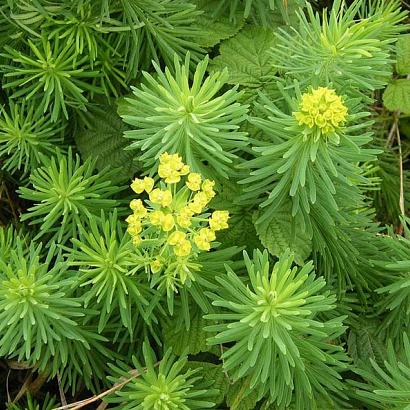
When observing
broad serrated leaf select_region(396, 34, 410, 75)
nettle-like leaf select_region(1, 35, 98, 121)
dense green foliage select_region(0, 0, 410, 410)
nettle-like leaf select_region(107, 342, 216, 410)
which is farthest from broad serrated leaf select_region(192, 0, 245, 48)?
nettle-like leaf select_region(107, 342, 216, 410)

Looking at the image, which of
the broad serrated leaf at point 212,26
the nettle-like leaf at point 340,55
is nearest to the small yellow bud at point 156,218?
the nettle-like leaf at point 340,55

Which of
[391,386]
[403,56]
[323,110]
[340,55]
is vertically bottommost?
[391,386]

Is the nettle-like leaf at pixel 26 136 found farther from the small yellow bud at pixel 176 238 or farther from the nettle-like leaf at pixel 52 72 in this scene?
the small yellow bud at pixel 176 238

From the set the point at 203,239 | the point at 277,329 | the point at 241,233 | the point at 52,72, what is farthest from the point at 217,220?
the point at 52,72

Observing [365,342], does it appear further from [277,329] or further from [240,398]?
[277,329]

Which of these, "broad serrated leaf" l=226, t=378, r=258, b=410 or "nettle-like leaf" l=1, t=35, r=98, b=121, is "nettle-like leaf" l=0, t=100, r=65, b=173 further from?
"broad serrated leaf" l=226, t=378, r=258, b=410

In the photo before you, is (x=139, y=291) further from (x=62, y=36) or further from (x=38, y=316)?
(x=62, y=36)

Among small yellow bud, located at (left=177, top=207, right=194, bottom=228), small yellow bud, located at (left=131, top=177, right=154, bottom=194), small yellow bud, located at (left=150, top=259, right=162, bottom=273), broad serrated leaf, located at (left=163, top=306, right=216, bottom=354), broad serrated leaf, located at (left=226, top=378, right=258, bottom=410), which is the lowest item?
broad serrated leaf, located at (left=226, top=378, right=258, bottom=410)
